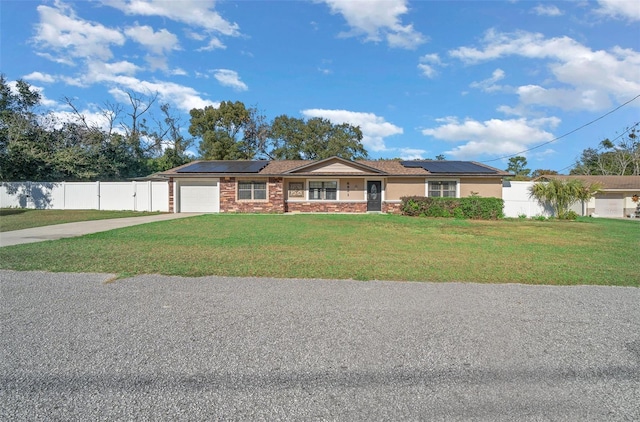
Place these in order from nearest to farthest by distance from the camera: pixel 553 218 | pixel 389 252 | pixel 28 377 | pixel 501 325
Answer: pixel 28 377 → pixel 501 325 → pixel 389 252 → pixel 553 218

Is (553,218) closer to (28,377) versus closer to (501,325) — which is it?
(501,325)

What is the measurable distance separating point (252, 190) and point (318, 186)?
4324 mm

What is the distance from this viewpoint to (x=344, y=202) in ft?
77.9

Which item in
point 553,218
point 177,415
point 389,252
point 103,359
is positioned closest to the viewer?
point 177,415

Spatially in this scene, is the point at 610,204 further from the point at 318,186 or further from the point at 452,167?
the point at 318,186

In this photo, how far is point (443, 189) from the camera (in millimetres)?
23859

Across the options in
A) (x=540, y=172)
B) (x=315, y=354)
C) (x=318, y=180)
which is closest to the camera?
(x=315, y=354)

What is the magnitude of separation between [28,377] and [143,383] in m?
0.94

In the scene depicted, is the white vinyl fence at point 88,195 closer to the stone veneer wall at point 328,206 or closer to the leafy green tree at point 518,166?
the stone veneer wall at point 328,206

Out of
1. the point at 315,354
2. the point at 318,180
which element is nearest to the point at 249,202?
the point at 318,180

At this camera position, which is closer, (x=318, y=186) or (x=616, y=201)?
(x=318, y=186)

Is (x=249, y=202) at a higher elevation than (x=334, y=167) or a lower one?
lower

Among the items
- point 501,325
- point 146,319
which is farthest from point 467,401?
point 146,319

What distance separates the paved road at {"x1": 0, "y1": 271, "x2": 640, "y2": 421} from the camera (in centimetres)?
252
